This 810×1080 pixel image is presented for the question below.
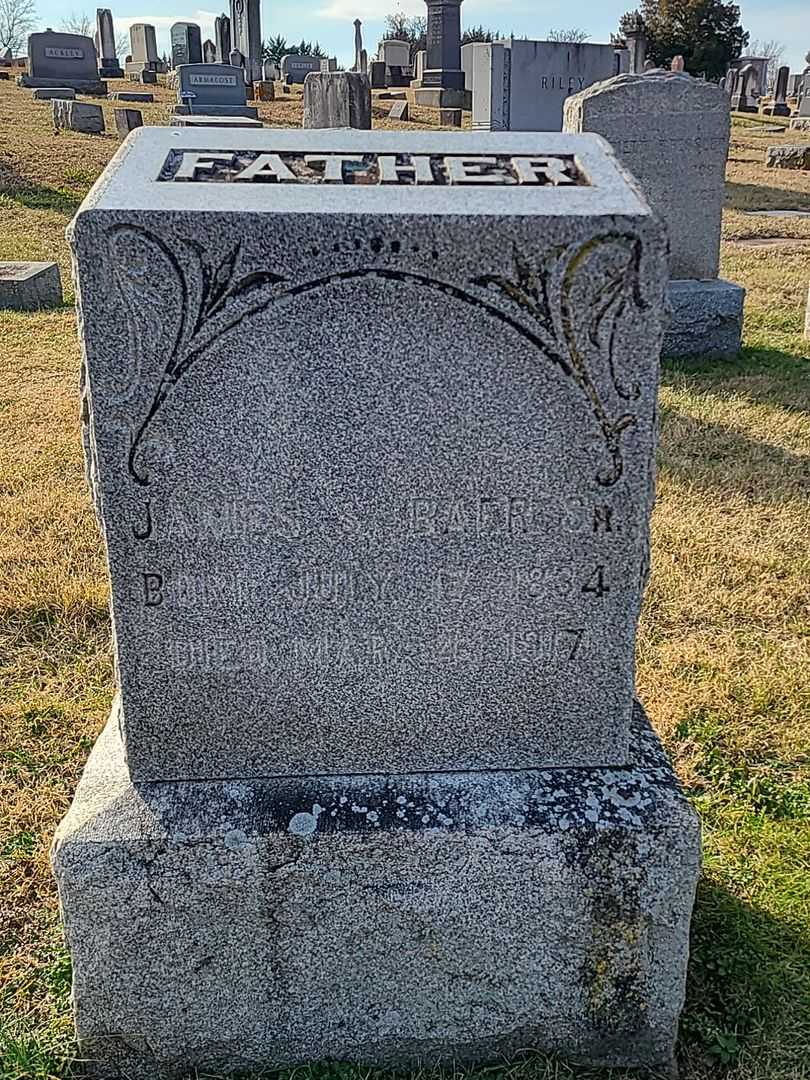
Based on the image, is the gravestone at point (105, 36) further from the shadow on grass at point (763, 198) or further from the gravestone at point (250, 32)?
the shadow on grass at point (763, 198)

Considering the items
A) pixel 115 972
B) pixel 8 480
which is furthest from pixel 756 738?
pixel 8 480

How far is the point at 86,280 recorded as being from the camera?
5.22 feet

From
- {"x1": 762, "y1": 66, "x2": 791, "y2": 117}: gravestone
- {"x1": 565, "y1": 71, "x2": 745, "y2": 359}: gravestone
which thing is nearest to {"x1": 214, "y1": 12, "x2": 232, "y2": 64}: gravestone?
{"x1": 762, "y1": 66, "x2": 791, "y2": 117}: gravestone

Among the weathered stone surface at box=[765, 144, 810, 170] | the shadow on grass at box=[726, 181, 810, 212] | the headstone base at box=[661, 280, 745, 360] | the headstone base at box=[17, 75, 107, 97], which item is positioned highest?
the headstone base at box=[17, 75, 107, 97]

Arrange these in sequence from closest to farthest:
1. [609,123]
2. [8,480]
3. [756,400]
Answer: [8,480] → [756,400] → [609,123]

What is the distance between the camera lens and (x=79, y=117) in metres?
16.6

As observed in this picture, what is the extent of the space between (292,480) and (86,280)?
0.45 metres

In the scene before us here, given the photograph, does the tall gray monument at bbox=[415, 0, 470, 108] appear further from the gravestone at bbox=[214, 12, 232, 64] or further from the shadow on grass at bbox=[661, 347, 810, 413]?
the shadow on grass at bbox=[661, 347, 810, 413]

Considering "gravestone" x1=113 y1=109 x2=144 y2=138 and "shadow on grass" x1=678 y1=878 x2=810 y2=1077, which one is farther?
"gravestone" x1=113 y1=109 x2=144 y2=138

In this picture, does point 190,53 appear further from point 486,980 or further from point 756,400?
point 486,980

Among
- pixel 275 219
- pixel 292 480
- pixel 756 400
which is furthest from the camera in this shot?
pixel 756 400

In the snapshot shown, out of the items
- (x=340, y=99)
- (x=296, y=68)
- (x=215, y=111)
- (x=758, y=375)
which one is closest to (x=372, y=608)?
(x=758, y=375)

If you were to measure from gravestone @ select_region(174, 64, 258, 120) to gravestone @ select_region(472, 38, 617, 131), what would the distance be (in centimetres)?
427

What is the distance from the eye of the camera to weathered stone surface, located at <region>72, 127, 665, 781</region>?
1604mm
